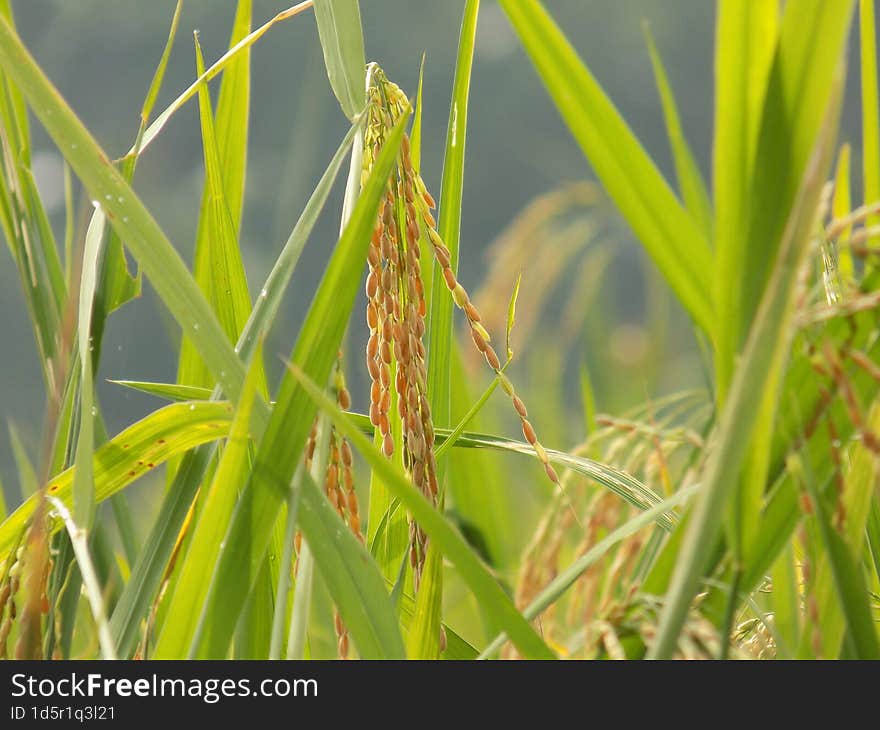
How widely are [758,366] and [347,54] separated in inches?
10.9

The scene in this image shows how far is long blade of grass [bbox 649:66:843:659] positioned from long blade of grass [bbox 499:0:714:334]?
7cm

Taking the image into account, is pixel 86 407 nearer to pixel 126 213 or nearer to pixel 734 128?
pixel 126 213

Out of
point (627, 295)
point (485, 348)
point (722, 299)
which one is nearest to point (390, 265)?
point (485, 348)

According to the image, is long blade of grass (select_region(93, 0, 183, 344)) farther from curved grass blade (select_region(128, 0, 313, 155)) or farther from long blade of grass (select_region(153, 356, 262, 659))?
long blade of grass (select_region(153, 356, 262, 659))

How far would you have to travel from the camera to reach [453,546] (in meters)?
0.31

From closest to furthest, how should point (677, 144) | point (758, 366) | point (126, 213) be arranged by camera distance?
point (758, 366) < point (126, 213) < point (677, 144)

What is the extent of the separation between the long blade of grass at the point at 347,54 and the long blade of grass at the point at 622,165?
104 millimetres

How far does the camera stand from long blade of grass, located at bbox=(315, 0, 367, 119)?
425 millimetres

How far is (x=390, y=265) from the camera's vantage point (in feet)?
1.28

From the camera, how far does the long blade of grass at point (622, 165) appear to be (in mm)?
322

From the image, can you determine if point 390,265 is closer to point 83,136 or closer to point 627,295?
point 83,136

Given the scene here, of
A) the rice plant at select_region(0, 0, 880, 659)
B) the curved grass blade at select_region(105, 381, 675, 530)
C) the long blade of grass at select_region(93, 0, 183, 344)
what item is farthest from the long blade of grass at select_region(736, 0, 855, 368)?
the long blade of grass at select_region(93, 0, 183, 344)

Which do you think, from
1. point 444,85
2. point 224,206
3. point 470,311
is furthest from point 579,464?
point 444,85
